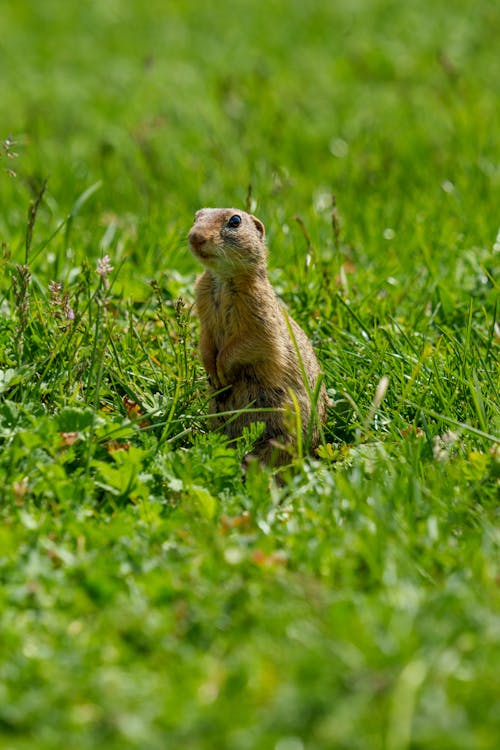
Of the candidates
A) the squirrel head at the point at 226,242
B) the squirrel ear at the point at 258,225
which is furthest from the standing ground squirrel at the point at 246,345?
the squirrel ear at the point at 258,225

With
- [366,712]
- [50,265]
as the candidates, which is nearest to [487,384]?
[366,712]

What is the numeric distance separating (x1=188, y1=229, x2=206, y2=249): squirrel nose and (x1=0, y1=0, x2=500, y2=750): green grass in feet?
0.93

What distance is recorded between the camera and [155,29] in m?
11.3

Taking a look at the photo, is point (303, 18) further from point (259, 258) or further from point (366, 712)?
point (366, 712)

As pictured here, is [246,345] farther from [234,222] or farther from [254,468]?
[254,468]

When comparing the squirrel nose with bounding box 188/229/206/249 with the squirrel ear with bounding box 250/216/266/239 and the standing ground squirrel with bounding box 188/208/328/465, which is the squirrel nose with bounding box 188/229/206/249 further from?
the squirrel ear with bounding box 250/216/266/239

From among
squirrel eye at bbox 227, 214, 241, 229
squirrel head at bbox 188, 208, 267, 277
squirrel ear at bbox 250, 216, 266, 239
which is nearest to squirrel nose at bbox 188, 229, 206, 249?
squirrel head at bbox 188, 208, 267, 277

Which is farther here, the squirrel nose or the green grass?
the squirrel nose

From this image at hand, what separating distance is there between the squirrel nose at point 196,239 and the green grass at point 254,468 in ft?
0.93

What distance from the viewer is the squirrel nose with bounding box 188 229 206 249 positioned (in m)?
3.87

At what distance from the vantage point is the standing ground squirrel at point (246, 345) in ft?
13.1

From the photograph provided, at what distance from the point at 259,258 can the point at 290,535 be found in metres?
1.42

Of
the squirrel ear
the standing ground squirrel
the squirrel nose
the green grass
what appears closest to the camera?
the green grass

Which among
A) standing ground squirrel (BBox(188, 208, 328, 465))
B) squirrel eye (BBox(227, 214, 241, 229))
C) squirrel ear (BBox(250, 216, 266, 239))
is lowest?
standing ground squirrel (BBox(188, 208, 328, 465))
